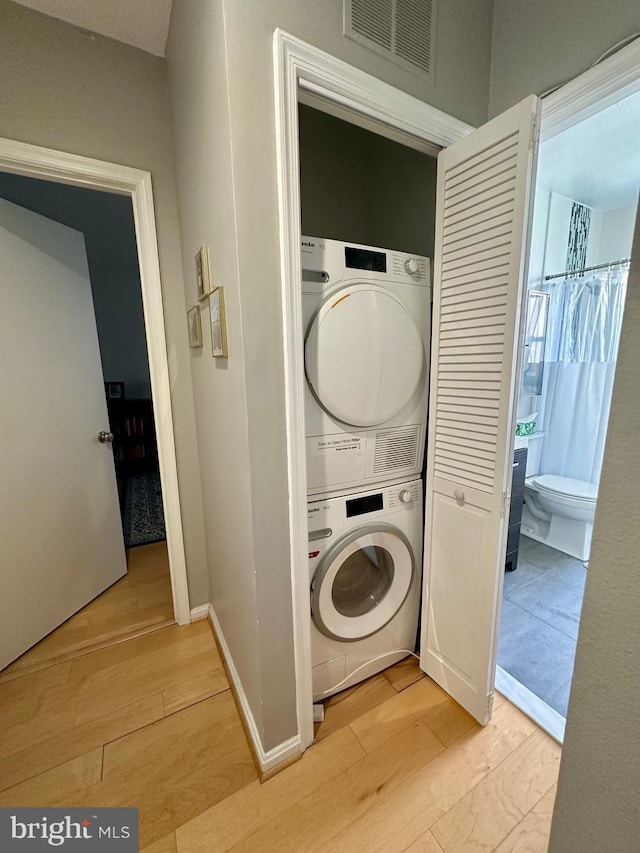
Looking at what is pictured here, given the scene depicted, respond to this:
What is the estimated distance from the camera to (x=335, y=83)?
0.92m

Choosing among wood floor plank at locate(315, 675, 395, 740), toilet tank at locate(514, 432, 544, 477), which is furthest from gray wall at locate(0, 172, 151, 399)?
toilet tank at locate(514, 432, 544, 477)

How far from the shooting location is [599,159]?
1979 millimetres

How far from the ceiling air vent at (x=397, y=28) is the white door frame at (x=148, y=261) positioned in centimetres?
95

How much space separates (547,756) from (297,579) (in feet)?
3.53

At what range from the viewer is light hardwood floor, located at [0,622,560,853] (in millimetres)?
989

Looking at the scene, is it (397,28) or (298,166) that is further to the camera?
(397,28)

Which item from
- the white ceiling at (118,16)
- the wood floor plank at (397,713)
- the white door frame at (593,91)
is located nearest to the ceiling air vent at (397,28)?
the white door frame at (593,91)

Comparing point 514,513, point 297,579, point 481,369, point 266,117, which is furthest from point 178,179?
point 514,513

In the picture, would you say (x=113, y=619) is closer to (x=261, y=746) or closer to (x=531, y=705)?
(x=261, y=746)

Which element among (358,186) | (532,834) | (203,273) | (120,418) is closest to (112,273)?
(120,418)

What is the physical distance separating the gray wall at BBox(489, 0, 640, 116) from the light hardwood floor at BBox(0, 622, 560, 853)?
85.1 inches

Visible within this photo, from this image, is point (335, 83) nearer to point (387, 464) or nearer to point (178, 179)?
point (178, 179)

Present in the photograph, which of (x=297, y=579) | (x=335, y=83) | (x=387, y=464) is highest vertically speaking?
(x=335, y=83)

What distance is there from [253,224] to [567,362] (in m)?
2.61
